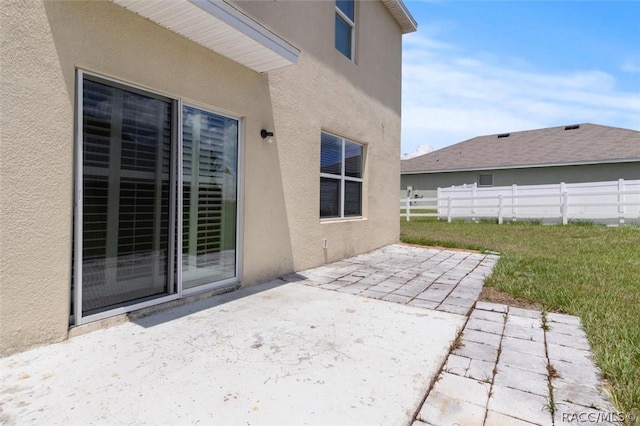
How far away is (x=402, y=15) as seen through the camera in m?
8.41

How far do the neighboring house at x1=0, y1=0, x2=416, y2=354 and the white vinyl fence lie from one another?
515 inches

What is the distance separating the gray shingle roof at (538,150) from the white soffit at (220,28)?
1974cm

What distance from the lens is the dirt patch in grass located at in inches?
156

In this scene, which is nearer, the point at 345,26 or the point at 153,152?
the point at 153,152

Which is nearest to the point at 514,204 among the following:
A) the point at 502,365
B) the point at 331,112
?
the point at 331,112

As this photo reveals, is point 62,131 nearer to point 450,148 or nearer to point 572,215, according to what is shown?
point 572,215

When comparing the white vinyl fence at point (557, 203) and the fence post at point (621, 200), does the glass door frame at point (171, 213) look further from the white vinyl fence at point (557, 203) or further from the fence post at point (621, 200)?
the fence post at point (621, 200)

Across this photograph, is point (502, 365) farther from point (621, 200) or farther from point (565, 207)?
point (621, 200)

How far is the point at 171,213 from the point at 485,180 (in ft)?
70.8

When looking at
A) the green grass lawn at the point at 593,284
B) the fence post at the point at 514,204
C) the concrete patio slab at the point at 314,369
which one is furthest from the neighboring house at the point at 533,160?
the concrete patio slab at the point at 314,369

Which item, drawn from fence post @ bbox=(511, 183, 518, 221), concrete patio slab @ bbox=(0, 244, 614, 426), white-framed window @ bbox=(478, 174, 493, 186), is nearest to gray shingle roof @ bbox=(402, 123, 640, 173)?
white-framed window @ bbox=(478, 174, 493, 186)

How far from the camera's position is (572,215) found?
14.8 metres

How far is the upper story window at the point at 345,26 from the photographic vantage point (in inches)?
263

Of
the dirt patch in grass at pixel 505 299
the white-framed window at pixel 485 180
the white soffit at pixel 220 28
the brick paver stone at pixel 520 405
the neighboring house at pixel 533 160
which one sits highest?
the neighboring house at pixel 533 160
